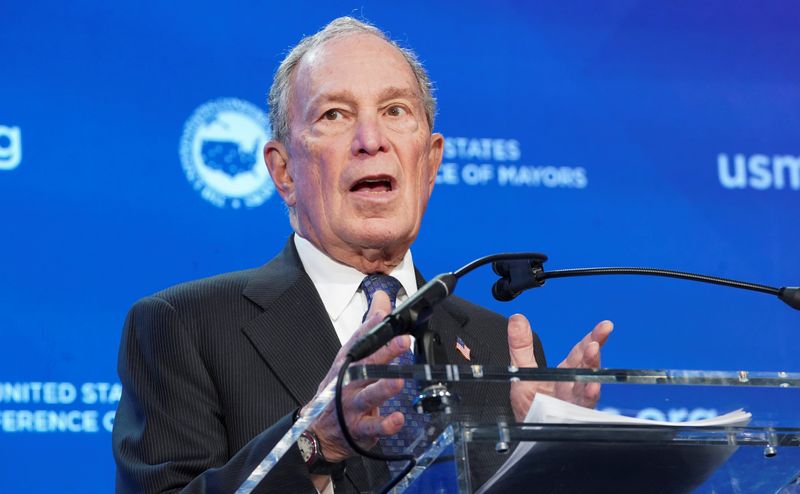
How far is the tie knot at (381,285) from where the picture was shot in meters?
2.15

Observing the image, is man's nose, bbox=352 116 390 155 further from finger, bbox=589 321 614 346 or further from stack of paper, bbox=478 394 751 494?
stack of paper, bbox=478 394 751 494

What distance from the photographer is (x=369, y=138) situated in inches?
84.5

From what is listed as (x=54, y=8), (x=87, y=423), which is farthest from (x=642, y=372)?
(x=54, y=8)

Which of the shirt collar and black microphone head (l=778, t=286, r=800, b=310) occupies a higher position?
the shirt collar

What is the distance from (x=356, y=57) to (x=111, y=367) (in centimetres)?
94

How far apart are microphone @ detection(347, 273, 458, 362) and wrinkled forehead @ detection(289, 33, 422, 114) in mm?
1045

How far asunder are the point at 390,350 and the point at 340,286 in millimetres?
931

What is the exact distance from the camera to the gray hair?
2.32 meters

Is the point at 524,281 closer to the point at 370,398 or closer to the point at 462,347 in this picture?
the point at 370,398

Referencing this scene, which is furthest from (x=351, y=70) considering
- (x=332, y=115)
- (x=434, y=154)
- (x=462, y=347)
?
(x=462, y=347)

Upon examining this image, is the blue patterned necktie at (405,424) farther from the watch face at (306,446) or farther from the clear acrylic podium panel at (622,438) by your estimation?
the watch face at (306,446)

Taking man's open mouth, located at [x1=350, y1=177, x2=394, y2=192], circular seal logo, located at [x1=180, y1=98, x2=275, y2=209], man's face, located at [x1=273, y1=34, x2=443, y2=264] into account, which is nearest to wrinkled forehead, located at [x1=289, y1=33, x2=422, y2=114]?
man's face, located at [x1=273, y1=34, x2=443, y2=264]

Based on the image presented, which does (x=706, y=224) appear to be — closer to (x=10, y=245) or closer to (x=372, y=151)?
(x=372, y=151)

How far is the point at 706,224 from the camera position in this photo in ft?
10.5
